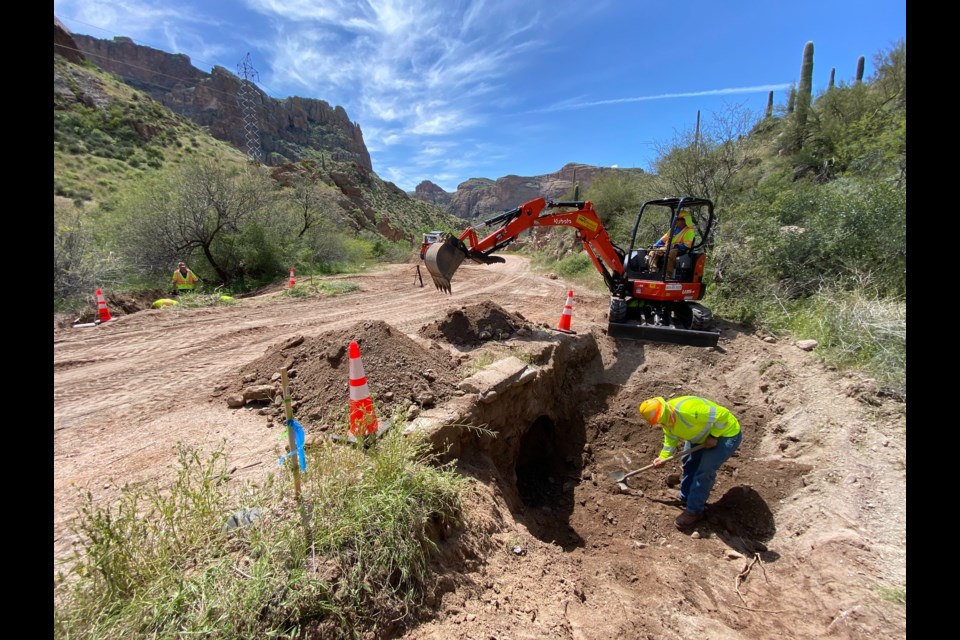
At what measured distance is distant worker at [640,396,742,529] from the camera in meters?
4.29

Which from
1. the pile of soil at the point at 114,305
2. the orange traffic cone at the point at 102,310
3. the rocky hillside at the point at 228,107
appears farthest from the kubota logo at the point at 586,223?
the rocky hillside at the point at 228,107

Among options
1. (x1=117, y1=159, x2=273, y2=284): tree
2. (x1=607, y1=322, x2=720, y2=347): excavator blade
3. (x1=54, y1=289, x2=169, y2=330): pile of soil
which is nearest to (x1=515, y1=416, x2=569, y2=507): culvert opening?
(x1=607, y1=322, x2=720, y2=347): excavator blade

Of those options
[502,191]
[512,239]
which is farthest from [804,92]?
[502,191]

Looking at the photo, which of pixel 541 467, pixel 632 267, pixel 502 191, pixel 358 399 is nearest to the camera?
pixel 358 399

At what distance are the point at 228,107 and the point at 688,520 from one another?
90.6m

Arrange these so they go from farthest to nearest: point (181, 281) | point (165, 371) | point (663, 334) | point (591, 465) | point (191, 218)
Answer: point (191, 218) < point (181, 281) < point (663, 334) < point (591, 465) < point (165, 371)

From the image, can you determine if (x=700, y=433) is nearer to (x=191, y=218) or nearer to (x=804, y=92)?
(x=191, y=218)

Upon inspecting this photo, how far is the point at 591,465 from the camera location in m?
5.68

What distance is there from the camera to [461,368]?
4.91 m

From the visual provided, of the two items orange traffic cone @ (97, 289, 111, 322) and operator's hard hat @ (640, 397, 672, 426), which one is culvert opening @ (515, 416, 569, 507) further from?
orange traffic cone @ (97, 289, 111, 322)

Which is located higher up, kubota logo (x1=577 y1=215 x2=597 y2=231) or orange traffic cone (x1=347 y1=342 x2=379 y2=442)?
kubota logo (x1=577 y1=215 x2=597 y2=231)

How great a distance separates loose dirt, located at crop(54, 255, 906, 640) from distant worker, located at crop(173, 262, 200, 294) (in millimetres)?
3588

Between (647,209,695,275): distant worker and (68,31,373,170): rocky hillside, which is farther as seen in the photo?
(68,31,373,170): rocky hillside
